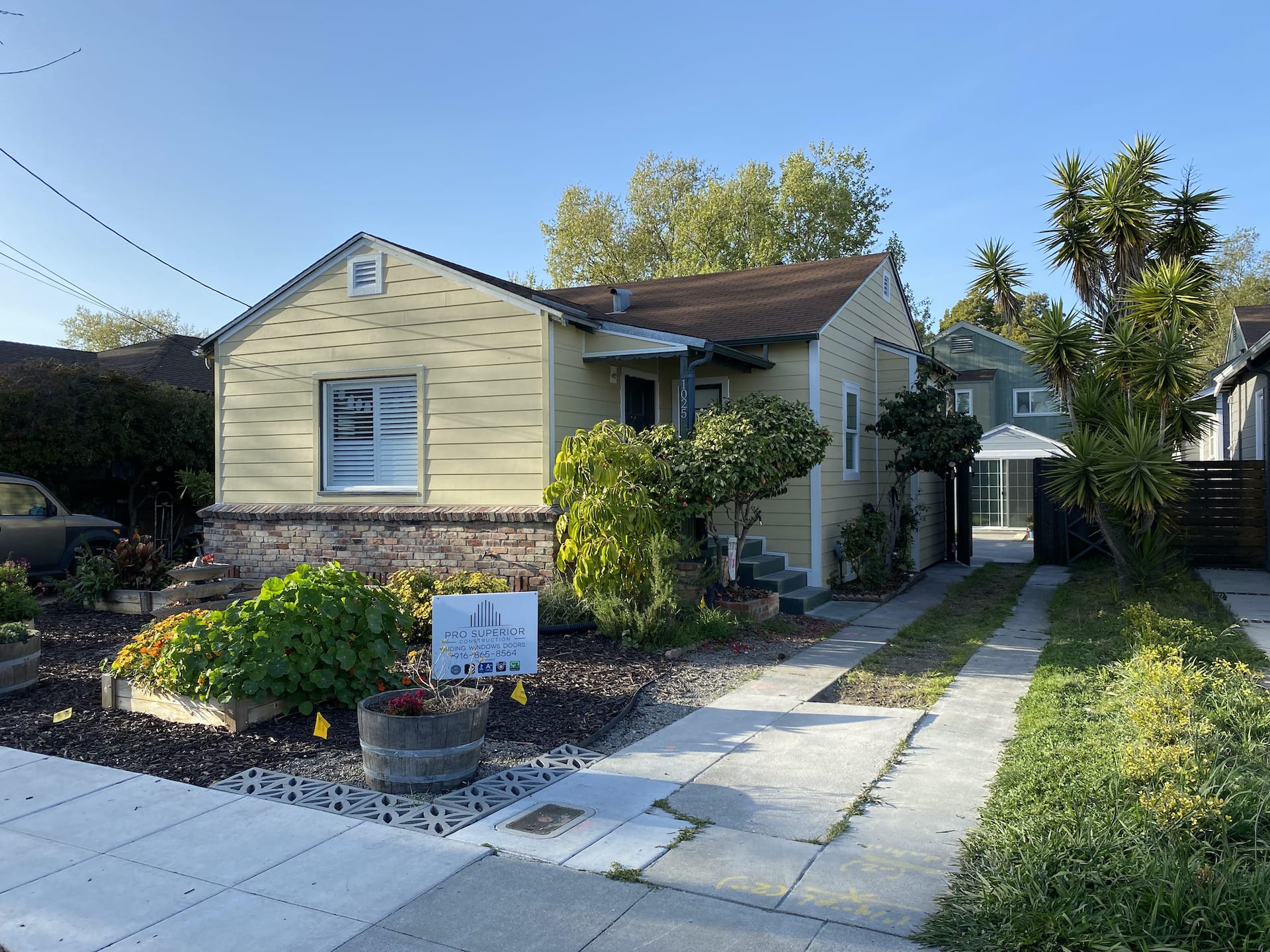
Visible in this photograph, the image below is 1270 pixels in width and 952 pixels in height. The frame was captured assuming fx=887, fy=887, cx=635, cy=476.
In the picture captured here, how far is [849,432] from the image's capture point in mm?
13383

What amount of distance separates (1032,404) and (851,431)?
69.4 feet

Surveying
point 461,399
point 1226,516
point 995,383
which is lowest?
point 1226,516

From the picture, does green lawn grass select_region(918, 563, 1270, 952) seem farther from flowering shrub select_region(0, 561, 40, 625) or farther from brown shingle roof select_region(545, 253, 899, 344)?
flowering shrub select_region(0, 561, 40, 625)

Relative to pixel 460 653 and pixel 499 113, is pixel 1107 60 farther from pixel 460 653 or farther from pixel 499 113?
pixel 460 653

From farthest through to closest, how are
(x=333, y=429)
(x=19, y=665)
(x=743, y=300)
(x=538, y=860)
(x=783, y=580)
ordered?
(x=743, y=300) < (x=333, y=429) < (x=783, y=580) < (x=19, y=665) < (x=538, y=860)

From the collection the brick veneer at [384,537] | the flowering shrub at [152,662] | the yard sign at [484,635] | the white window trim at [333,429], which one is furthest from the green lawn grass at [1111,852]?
the white window trim at [333,429]

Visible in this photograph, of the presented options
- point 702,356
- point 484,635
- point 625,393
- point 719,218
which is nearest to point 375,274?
point 625,393

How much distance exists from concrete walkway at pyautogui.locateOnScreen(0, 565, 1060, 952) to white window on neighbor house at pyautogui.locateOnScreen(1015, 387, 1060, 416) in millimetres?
28252

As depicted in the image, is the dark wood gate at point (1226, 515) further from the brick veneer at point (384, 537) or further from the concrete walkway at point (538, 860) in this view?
the concrete walkway at point (538, 860)

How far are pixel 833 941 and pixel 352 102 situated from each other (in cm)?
1614

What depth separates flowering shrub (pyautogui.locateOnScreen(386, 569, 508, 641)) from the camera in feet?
29.0

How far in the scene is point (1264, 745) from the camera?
4.49 meters

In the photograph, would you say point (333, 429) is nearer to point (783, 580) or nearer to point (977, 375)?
point (783, 580)

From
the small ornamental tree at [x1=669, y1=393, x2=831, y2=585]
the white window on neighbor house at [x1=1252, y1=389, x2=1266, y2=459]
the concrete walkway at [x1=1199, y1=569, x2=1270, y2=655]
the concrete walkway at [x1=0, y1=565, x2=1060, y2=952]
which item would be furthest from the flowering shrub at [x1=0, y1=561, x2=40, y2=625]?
the white window on neighbor house at [x1=1252, y1=389, x2=1266, y2=459]
